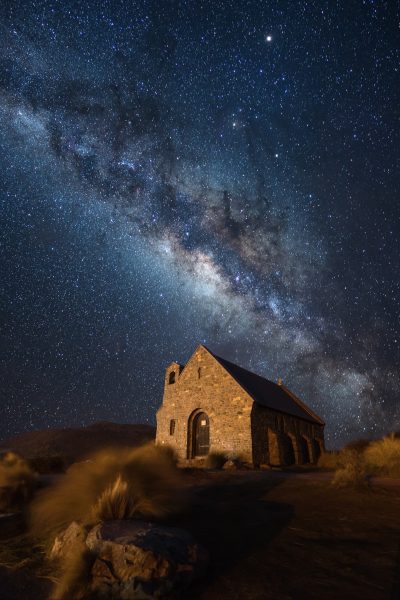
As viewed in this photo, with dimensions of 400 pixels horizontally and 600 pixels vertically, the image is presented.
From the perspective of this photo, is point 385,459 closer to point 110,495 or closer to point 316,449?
point 110,495

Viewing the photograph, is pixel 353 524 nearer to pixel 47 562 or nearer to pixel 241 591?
pixel 241 591

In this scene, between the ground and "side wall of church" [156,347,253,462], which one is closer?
the ground

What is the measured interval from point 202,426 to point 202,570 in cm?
1881

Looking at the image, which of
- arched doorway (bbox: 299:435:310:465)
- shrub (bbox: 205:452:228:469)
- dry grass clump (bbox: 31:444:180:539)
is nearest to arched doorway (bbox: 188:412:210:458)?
shrub (bbox: 205:452:228:469)

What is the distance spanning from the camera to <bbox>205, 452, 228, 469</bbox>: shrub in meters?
18.6

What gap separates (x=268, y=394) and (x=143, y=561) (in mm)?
23760

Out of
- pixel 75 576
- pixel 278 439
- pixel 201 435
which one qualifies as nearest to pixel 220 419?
pixel 201 435

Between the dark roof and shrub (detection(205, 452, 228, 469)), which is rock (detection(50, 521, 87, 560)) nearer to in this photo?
shrub (detection(205, 452, 228, 469))

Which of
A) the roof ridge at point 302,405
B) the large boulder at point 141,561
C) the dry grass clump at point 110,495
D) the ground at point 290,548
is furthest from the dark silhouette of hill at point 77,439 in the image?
the large boulder at point 141,561

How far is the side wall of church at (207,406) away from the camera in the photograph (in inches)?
814

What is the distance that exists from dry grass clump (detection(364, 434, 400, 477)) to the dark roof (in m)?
6.69

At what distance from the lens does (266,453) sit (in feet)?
69.2

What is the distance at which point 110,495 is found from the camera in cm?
627

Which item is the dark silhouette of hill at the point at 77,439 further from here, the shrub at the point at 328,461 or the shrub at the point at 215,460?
the shrub at the point at 328,461
